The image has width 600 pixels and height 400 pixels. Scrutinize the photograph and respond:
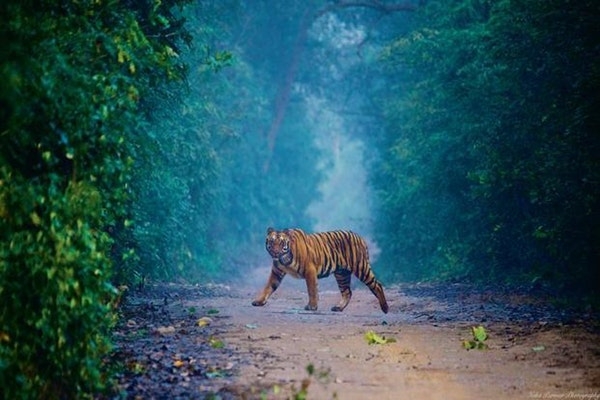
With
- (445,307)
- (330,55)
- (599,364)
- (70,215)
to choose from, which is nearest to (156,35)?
(70,215)

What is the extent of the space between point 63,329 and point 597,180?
8.53m

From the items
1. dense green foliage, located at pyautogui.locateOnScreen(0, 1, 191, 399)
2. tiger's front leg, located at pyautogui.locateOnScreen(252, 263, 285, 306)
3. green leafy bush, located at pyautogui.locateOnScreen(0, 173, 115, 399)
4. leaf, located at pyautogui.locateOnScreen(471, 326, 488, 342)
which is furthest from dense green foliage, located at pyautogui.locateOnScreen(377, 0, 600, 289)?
green leafy bush, located at pyautogui.locateOnScreen(0, 173, 115, 399)

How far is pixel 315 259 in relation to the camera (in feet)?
40.3

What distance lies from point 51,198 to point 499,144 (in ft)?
40.6

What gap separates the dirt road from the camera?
6.42 metres

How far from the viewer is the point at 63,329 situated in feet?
18.7

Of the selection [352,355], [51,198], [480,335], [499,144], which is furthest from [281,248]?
[499,144]

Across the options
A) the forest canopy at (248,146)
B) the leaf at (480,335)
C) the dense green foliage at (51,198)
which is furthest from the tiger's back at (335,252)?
the dense green foliage at (51,198)

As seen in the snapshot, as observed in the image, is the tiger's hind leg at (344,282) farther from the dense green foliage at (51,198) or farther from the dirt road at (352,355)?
the dense green foliage at (51,198)

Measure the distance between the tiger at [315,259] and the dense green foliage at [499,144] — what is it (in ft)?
10.3

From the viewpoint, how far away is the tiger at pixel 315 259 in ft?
39.3

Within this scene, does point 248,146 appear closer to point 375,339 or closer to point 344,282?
point 344,282

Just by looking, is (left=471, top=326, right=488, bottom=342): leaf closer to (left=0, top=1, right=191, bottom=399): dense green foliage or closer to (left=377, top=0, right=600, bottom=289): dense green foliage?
(left=377, top=0, right=600, bottom=289): dense green foliage

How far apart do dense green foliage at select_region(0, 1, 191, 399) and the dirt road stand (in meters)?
0.74
